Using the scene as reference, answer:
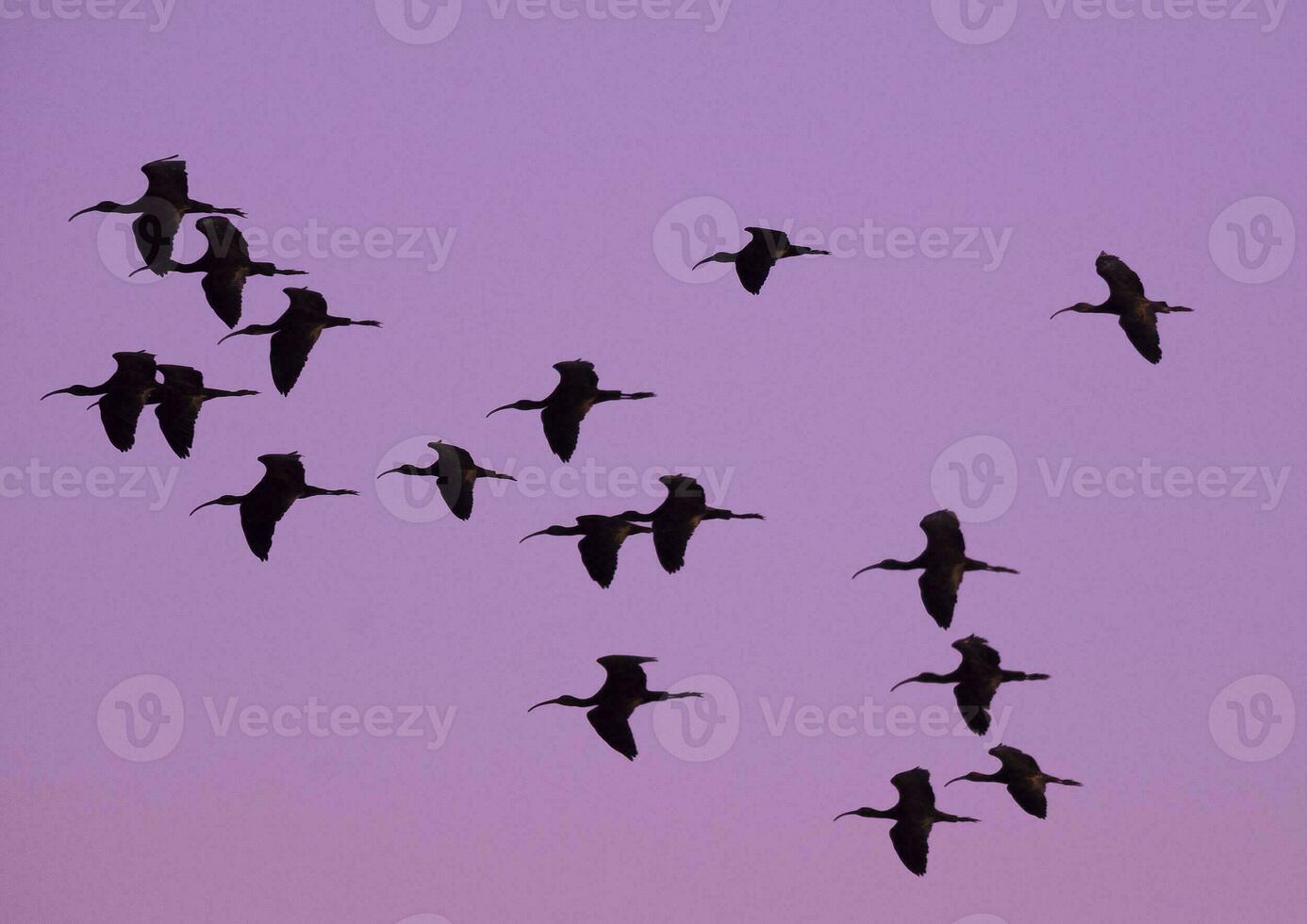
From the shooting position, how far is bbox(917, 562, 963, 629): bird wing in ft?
100

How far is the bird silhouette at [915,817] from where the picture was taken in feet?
A: 108

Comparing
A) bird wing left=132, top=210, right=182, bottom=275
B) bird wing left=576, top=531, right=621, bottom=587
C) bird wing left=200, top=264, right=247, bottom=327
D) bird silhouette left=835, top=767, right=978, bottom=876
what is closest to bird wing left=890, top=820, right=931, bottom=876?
bird silhouette left=835, top=767, right=978, bottom=876

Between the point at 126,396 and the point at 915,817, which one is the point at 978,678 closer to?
the point at 915,817

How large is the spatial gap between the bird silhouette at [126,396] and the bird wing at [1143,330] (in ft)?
44.5

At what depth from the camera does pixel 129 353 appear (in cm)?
3238

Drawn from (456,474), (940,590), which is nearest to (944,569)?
(940,590)

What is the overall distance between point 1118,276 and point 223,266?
40.6 ft

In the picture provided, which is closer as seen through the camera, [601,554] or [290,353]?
[290,353]

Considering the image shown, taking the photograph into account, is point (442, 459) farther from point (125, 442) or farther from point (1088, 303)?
point (1088, 303)

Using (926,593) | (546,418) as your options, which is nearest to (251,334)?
(546,418)

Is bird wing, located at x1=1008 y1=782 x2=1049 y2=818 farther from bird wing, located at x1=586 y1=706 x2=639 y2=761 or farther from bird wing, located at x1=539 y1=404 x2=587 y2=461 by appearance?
bird wing, located at x1=539 y1=404 x2=587 y2=461

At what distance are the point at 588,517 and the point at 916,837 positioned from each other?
6491 millimetres

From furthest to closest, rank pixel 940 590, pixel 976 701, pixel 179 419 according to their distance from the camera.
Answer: pixel 179 419 → pixel 976 701 → pixel 940 590

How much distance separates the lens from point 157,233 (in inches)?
1275
